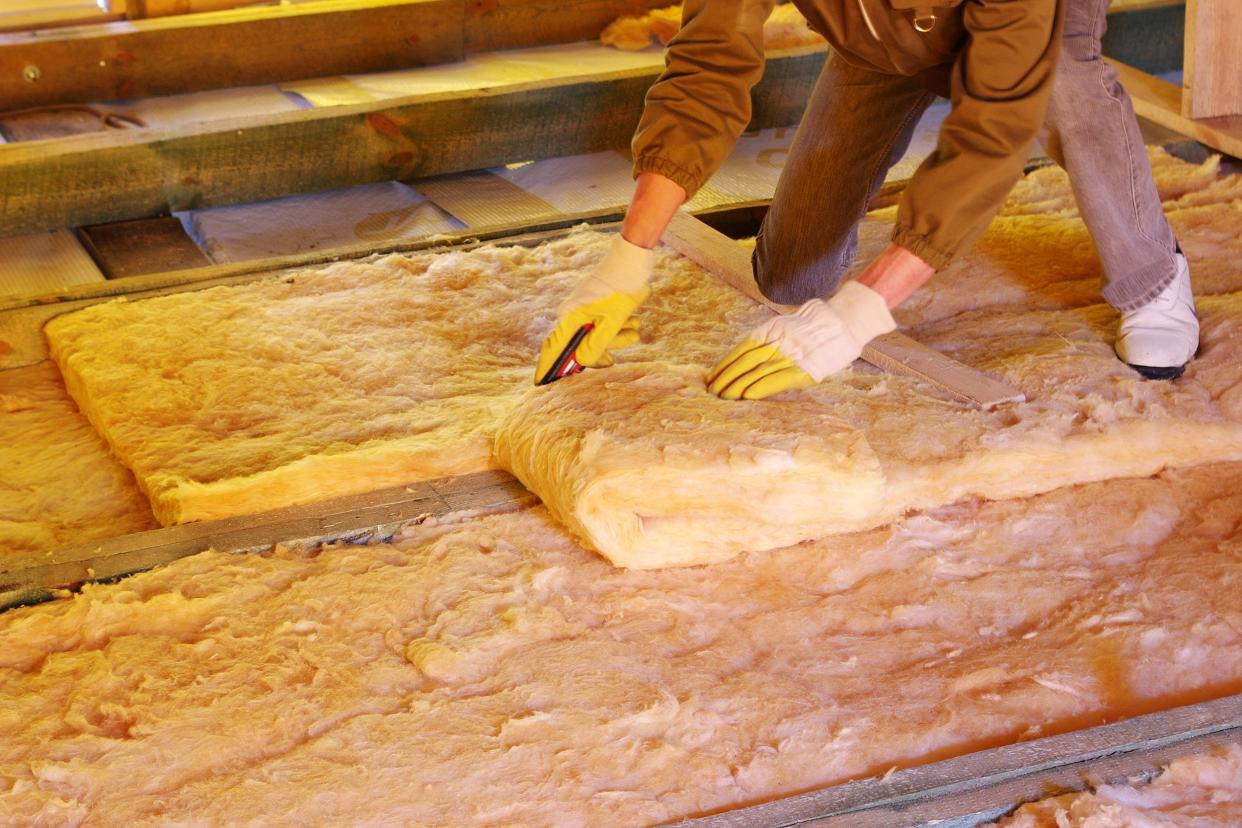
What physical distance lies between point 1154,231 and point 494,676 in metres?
1.91

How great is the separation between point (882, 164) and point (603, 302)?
0.92m

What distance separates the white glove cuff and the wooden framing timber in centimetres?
347

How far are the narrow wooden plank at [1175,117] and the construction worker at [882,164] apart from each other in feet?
4.17

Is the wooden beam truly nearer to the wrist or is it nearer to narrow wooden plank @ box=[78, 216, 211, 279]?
narrow wooden plank @ box=[78, 216, 211, 279]

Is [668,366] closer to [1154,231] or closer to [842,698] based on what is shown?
[842,698]

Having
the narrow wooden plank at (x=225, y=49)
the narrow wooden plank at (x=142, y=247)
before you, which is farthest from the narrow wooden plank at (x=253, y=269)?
the narrow wooden plank at (x=225, y=49)

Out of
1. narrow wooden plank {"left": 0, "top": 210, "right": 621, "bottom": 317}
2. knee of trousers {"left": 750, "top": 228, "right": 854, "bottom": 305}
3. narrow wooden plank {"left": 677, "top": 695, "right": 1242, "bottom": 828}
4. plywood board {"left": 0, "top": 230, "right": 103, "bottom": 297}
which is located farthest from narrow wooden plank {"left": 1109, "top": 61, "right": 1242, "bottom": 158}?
plywood board {"left": 0, "top": 230, "right": 103, "bottom": 297}

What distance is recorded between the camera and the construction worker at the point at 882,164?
7.54 ft

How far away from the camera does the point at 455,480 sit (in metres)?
2.53

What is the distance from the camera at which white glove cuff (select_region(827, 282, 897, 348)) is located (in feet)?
7.71

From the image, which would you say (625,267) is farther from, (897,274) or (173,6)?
(173,6)

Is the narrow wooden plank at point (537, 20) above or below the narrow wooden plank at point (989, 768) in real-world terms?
below

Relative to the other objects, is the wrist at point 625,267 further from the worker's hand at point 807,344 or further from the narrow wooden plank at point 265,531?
the narrow wooden plank at point 265,531

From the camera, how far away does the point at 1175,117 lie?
4.35 metres
